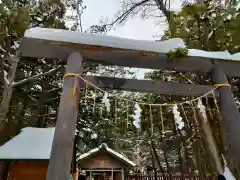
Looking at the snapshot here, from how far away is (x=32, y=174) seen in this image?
553 centimetres

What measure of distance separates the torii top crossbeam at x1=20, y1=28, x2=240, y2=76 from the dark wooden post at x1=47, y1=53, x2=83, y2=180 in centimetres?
28

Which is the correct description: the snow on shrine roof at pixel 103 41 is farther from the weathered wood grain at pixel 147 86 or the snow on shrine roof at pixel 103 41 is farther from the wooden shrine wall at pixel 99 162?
the wooden shrine wall at pixel 99 162

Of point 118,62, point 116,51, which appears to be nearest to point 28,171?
point 118,62

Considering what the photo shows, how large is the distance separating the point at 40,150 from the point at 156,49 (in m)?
4.19

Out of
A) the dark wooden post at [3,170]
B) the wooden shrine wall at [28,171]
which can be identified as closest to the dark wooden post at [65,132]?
the wooden shrine wall at [28,171]

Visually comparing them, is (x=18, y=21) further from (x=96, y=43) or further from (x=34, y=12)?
(x=96, y=43)

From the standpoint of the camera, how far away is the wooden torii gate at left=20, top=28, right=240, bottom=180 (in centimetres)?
296

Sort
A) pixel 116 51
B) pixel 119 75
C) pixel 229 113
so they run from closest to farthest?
1. pixel 229 113
2. pixel 116 51
3. pixel 119 75

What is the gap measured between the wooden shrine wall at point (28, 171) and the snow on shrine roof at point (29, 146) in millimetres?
241

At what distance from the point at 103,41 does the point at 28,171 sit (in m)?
4.07

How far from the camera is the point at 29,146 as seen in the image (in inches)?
242

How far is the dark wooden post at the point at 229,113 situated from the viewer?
3009 millimetres

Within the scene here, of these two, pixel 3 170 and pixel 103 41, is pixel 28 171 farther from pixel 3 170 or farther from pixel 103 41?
pixel 103 41

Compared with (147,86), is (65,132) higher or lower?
lower
